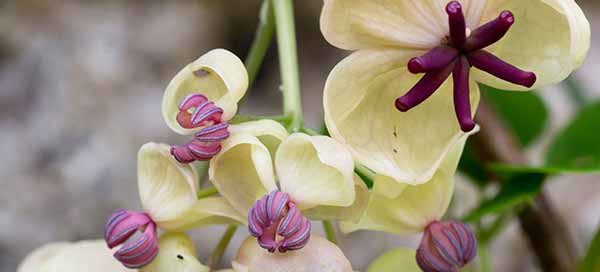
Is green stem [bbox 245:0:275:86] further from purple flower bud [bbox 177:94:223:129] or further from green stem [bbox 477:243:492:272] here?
green stem [bbox 477:243:492:272]

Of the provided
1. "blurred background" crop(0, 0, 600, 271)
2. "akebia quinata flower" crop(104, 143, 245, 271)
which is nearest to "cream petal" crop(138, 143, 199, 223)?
"akebia quinata flower" crop(104, 143, 245, 271)

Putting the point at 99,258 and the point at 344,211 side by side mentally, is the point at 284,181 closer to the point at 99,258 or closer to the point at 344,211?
the point at 344,211

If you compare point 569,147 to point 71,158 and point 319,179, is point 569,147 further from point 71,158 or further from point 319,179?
point 71,158

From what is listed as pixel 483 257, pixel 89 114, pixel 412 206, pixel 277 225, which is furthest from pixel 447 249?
pixel 89 114

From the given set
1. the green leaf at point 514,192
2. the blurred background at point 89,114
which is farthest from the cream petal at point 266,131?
the blurred background at point 89,114

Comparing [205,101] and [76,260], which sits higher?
[205,101]

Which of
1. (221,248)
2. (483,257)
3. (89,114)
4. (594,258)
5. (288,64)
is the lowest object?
(89,114)
